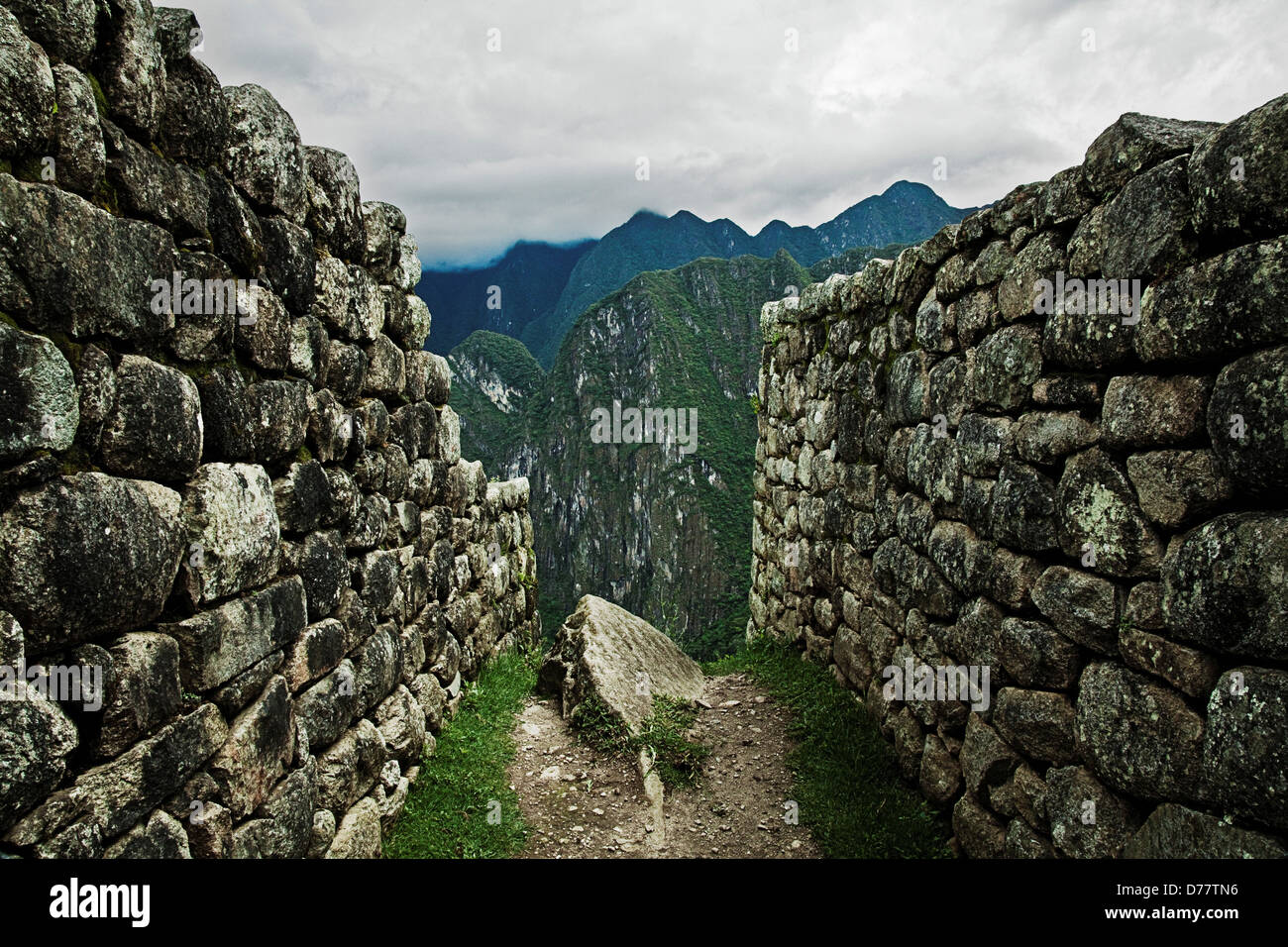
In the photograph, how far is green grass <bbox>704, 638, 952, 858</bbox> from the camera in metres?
4.36

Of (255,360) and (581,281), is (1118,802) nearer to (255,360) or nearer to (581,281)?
(255,360)

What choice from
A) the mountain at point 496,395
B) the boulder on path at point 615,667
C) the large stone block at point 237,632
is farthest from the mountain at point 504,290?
the large stone block at point 237,632

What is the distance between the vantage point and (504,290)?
150 m

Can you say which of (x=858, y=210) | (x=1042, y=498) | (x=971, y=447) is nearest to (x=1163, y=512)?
(x=1042, y=498)

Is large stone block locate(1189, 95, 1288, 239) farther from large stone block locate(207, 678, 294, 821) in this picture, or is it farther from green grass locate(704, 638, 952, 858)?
large stone block locate(207, 678, 294, 821)

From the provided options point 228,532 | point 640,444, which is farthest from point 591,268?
point 228,532

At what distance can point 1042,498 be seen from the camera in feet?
11.5

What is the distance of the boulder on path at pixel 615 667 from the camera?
249 inches

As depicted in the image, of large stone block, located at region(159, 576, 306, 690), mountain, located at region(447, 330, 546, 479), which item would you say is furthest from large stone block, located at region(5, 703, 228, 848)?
mountain, located at region(447, 330, 546, 479)

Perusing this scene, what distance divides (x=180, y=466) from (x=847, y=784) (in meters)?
4.33

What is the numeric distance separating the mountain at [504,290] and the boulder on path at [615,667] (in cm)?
12483

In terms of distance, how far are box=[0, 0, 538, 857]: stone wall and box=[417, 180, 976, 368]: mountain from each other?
12757 cm

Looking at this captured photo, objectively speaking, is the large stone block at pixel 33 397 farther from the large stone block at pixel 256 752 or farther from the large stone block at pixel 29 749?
the large stone block at pixel 256 752

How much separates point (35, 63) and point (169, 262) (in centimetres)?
68
